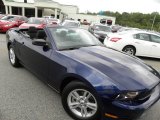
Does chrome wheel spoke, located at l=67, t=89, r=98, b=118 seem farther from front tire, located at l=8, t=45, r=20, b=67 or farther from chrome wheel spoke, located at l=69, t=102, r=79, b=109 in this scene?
front tire, located at l=8, t=45, r=20, b=67

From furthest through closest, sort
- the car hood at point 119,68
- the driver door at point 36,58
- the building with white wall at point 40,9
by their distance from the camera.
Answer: the building with white wall at point 40,9
the driver door at point 36,58
the car hood at point 119,68

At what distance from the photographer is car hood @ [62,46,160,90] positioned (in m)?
2.81

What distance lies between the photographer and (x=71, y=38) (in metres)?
4.25

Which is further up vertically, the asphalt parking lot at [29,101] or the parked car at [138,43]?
the parked car at [138,43]

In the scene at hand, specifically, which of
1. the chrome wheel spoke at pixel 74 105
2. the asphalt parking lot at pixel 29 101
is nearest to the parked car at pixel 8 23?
the asphalt parking lot at pixel 29 101

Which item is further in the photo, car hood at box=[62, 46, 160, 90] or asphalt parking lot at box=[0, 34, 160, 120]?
asphalt parking lot at box=[0, 34, 160, 120]

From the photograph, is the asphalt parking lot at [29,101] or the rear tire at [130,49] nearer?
the asphalt parking lot at [29,101]

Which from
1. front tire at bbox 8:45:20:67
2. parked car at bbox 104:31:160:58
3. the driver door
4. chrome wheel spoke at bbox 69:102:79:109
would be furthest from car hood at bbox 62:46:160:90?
parked car at bbox 104:31:160:58

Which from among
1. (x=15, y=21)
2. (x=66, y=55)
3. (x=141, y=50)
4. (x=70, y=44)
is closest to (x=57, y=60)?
(x=66, y=55)

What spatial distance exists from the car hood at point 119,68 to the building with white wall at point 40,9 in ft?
182

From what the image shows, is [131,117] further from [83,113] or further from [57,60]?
[57,60]

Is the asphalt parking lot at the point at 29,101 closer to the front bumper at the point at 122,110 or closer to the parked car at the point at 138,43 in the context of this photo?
the front bumper at the point at 122,110

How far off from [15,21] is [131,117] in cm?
1460

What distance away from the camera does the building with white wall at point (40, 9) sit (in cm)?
5669
